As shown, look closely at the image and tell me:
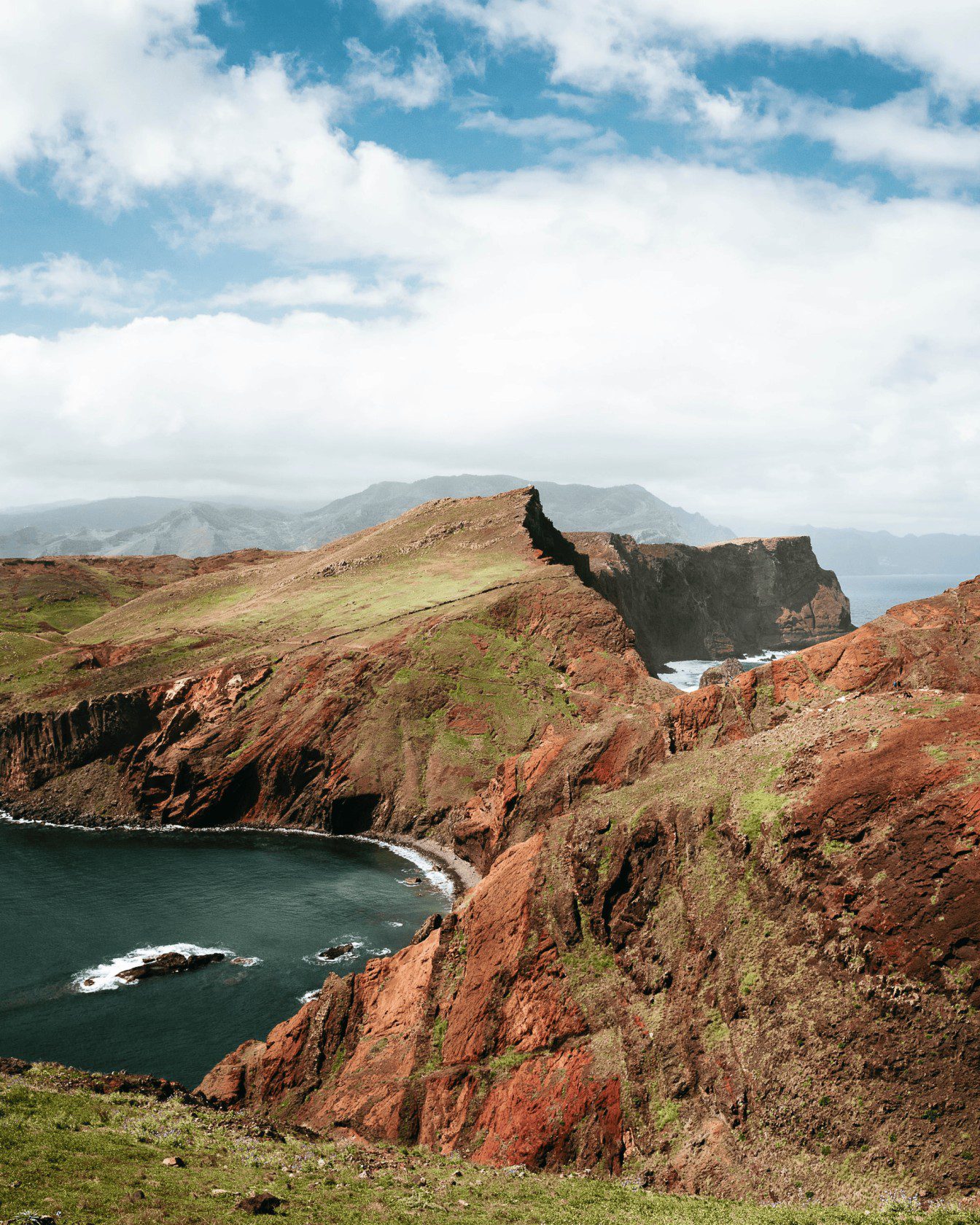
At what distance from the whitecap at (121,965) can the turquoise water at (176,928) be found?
0.16 m

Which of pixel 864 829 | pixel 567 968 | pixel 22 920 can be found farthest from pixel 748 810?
pixel 22 920

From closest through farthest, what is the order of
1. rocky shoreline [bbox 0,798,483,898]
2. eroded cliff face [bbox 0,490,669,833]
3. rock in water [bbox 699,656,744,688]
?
rocky shoreline [bbox 0,798,483,898], eroded cliff face [bbox 0,490,669,833], rock in water [bbox 699,656,744,688]

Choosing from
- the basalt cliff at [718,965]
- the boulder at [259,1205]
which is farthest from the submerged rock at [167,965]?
the boulder at [259,1205]

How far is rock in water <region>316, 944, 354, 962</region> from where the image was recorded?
62.8m

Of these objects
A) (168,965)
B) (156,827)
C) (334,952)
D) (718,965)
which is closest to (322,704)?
(156,827)

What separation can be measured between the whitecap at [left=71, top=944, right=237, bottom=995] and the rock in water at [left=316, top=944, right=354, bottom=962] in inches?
208

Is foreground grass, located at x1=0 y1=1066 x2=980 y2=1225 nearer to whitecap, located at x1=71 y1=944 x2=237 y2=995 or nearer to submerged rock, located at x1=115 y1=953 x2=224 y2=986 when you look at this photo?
whitecap, located at x1=71 y1=944 x2=237 y2=995

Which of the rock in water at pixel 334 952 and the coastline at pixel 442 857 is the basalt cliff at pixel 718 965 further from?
the rock in water at pixel 334 952

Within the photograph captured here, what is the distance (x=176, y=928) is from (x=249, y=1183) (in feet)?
166

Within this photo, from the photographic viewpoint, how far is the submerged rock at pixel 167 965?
5897cm

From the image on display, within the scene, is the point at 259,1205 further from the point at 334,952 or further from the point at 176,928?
the point at 176,928

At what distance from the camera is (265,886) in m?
78.4

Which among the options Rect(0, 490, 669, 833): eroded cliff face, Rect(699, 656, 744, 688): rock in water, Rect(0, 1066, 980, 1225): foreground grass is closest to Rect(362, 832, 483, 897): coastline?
Rect(0, 490, 669, 833): eroded cliff face

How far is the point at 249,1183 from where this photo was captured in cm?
2350
